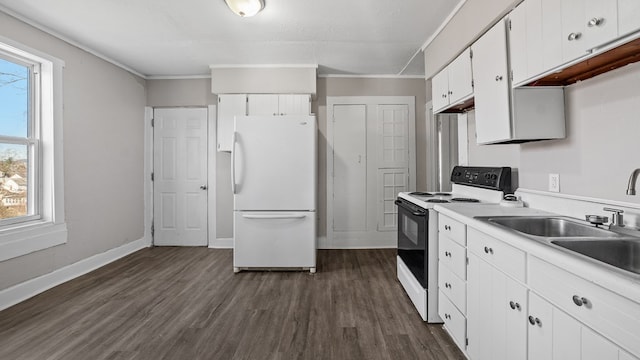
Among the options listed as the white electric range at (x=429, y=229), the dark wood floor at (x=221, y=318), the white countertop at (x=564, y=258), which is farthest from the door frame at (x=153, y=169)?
the white countertop at (x=564, y=258)

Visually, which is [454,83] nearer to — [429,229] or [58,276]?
[429,229]

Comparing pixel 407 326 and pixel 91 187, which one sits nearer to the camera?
pixel 407 326

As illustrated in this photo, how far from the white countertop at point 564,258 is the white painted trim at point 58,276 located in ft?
11.7

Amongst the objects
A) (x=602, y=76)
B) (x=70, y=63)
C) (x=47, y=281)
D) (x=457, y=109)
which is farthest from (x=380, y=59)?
(x=47, y=281)

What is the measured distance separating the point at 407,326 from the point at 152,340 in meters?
1.78

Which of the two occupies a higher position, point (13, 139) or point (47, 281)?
point (13, 139)

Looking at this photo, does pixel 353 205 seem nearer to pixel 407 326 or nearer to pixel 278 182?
pixel 278 182

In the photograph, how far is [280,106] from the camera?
156 inches

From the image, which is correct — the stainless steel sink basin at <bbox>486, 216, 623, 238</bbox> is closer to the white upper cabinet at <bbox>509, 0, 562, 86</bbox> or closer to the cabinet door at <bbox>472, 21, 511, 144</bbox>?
the cabinet door at <bbox>472, 21, 511, 144</bbox>

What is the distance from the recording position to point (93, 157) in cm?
344

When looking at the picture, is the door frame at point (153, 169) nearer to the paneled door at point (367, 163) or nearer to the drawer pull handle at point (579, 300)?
the paneled door at point (367, 163)

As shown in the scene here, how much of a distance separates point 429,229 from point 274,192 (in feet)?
5.61

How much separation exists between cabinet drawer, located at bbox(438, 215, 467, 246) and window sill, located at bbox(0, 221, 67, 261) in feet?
11.4

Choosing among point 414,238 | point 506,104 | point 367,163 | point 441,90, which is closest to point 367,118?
point 367,163
